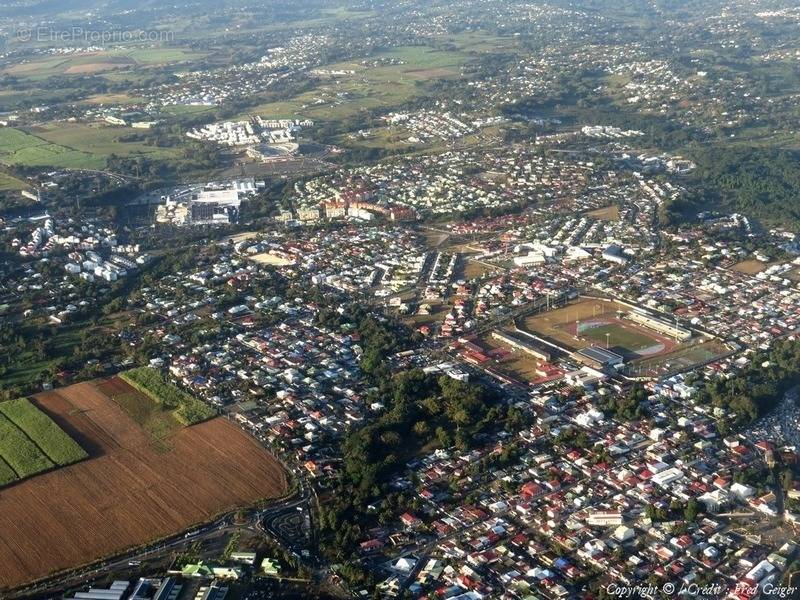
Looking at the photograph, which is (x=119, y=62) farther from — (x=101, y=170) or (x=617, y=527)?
(x=617, y=527)

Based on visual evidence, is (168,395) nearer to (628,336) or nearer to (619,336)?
(619,336)

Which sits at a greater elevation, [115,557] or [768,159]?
[115,557]

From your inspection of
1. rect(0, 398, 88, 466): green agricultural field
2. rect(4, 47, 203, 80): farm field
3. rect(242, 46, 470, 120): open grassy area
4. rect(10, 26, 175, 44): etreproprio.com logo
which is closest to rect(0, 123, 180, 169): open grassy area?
rect(242, 46, 470, 120): open grassy area

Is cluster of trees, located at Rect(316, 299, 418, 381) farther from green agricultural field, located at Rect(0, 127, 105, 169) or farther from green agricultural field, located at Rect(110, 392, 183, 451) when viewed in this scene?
green agricultural field, located at Rect(0, 127, 105, 169)

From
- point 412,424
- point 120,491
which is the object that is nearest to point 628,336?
point 412,424

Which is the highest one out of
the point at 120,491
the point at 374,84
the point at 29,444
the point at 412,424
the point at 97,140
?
the point at 29,444

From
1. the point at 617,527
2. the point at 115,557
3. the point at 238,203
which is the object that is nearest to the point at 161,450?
the point at 115,557

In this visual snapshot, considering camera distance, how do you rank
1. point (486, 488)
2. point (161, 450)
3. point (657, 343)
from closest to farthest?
point (486, 488), point (161, 450), point (657, 343)
